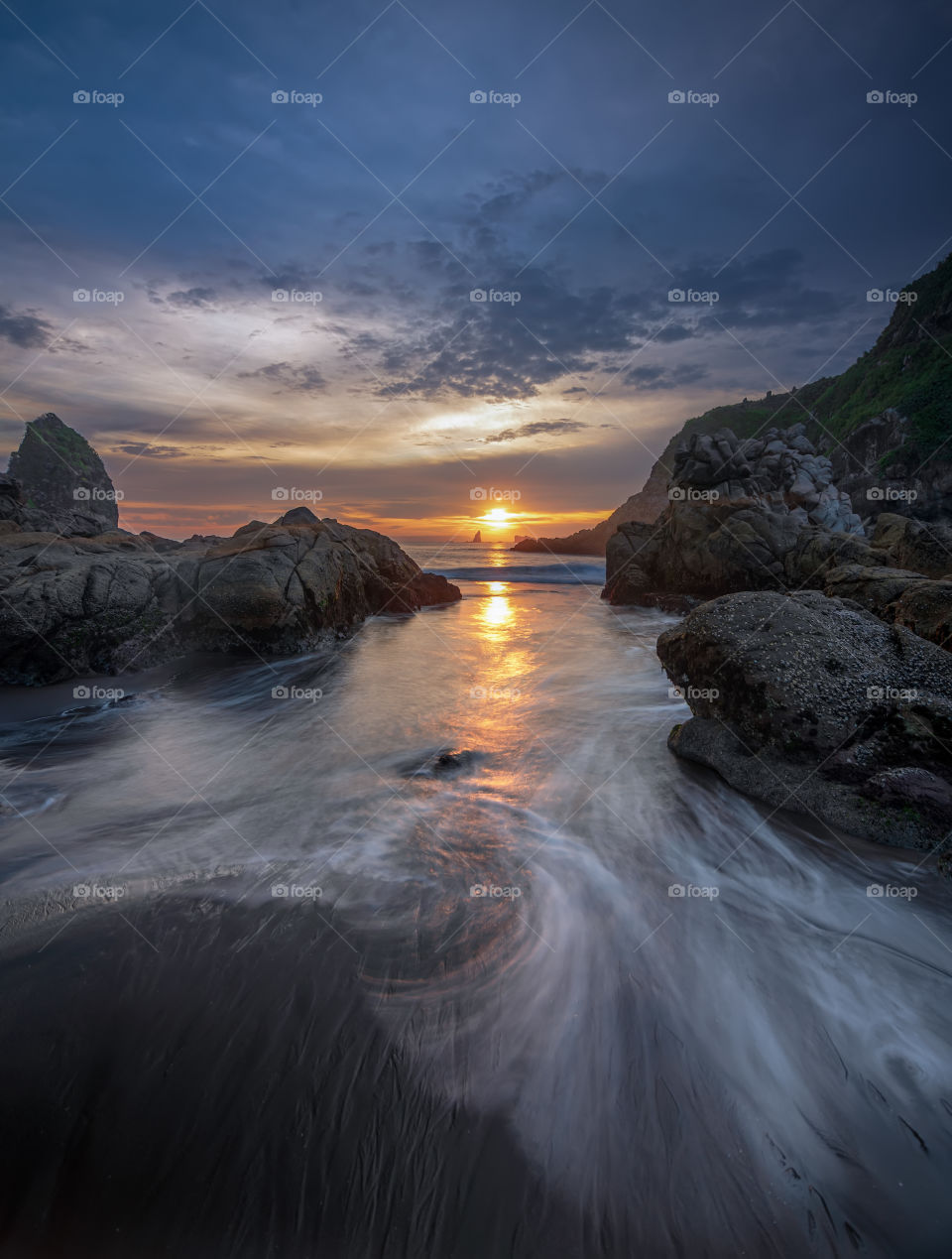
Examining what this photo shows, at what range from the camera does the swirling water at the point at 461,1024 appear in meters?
2.40

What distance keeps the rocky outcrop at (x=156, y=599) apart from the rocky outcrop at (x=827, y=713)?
1048 cm

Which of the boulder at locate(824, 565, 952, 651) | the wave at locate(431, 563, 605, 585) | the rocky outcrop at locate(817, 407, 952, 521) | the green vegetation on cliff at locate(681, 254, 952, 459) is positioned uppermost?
the green vegetation on cliff at locate(681, 254, 952, 459)

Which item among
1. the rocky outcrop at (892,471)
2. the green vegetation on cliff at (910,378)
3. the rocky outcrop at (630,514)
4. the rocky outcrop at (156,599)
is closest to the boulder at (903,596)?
the rocky outcrop at (156,599)

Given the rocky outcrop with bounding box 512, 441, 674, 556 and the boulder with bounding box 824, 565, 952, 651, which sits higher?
the rocky outcrop with bounding box 512, 441, 674, 556

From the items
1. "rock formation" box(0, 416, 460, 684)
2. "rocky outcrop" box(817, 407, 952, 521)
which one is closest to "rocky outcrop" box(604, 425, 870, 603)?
"rocky outcrop" box(817, 407, 952, 521)

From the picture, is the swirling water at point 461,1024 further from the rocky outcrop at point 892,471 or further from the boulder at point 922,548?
the rocky outcrop at point 892,471

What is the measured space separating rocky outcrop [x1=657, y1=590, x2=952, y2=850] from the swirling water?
1.29 feet

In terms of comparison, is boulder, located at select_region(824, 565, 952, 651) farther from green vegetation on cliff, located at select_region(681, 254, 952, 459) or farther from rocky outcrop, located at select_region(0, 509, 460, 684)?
green vegetation on cliff, located at select_region(681, 254, 952, 459)

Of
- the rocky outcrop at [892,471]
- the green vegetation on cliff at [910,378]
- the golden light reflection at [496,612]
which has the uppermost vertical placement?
the green vegetation on cliff at [910,378]

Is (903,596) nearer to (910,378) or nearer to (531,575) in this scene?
(531,575)

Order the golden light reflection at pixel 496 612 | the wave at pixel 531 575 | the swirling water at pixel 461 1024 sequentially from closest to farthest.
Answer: the swirling water at pixel 461 1024, the golden light reflection at pixel 496 612, the wave at pixel 531 575

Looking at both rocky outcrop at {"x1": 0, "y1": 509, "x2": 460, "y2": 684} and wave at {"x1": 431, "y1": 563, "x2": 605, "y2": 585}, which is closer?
rocky outcrop at {"x1": 0, "y1": 509, "x2": 460, "y2": 684}

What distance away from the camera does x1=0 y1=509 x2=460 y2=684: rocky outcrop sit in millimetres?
10016

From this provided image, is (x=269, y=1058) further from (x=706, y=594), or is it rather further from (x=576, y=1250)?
(x=706, y=594)
